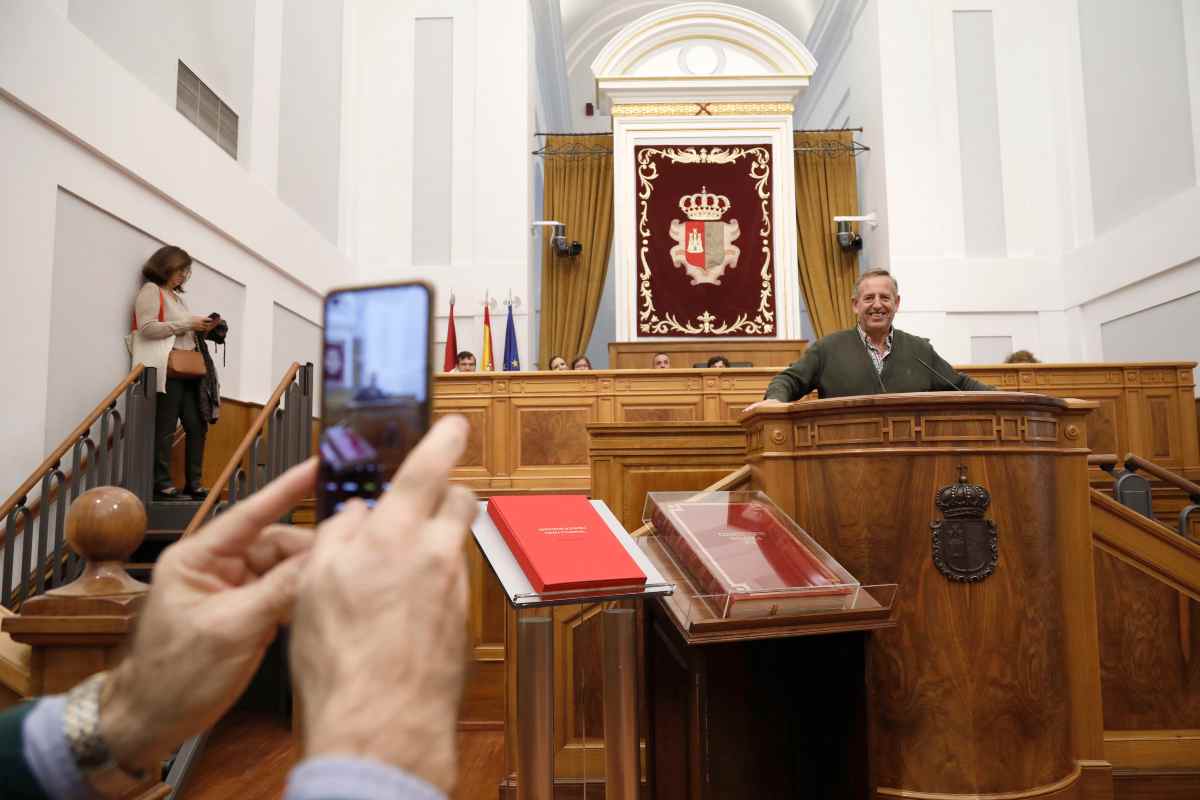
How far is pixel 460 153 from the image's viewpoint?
9625mm

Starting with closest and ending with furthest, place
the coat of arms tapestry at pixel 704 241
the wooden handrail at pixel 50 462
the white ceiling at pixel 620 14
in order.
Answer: the wooden handrail at pixel 50 462 → the coat of arms tapestry at pixel 704 241 → the white ceiling at pixel 620 14

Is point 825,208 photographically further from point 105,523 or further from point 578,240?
point 105,523

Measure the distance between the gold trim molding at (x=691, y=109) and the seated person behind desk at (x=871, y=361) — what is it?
24.0 ft

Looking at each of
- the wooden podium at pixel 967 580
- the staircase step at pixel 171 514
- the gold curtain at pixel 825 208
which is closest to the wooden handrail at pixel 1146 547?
the wooden podium at pixel 967 580

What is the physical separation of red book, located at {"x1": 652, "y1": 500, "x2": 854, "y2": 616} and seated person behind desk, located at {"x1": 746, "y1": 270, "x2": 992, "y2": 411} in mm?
905

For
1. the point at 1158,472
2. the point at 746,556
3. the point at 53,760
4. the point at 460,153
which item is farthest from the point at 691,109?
the point at 53,760

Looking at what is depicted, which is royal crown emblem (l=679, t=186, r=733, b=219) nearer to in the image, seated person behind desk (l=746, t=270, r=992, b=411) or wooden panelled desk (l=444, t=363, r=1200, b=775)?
wooden panelled desk (l=444, t=363, r=1200, b=775)

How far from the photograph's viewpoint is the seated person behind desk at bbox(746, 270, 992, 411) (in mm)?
3098

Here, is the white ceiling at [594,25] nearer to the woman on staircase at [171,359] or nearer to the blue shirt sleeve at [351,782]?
the woman on staircase at [171,359]

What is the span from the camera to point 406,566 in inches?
19.7

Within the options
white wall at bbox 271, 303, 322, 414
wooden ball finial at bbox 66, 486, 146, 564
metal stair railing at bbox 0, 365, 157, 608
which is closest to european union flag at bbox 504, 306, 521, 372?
white wall at bbox 271, 303, 322, 414

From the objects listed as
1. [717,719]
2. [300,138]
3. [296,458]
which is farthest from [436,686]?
[300,138]

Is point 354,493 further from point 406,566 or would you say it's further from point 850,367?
point 850,367

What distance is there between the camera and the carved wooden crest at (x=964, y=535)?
2387 millimetres
